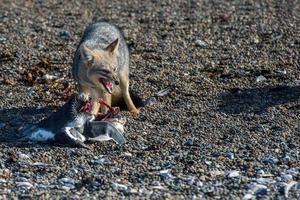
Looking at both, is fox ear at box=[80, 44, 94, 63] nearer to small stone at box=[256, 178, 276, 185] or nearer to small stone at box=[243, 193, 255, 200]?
small stone at box=[256, 178, 276, 185]

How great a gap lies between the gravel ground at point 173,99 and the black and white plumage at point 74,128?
0.09 m

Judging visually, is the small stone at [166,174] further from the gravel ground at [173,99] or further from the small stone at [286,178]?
the small stone at [286,178]

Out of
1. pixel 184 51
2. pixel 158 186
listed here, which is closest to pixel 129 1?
pixel 184 51

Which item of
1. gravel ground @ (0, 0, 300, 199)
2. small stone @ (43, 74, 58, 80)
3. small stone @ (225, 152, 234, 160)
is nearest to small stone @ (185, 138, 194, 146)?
gravel ground @ (0, 0, 300, 199)

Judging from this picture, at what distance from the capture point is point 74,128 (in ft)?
25.3

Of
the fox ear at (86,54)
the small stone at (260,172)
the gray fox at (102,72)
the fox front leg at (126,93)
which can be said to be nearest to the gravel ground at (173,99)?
the small stone at (260,172)

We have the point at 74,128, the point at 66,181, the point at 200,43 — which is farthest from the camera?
the point at 200,43

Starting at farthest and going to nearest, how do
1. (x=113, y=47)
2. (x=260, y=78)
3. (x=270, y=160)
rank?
(x=260, y=78) < (x=113, y=47) < (x=270, y=160)

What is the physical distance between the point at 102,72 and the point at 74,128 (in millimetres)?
897

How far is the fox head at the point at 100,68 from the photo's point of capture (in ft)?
27.6

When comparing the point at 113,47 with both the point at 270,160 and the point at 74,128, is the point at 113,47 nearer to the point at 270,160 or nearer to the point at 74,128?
the point at 74,128

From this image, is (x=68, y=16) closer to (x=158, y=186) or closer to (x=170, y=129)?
(x=170, y=129)

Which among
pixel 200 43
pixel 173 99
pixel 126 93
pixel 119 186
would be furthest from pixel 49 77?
pixel 119 186

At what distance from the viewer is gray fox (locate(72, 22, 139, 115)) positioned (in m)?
8.43
